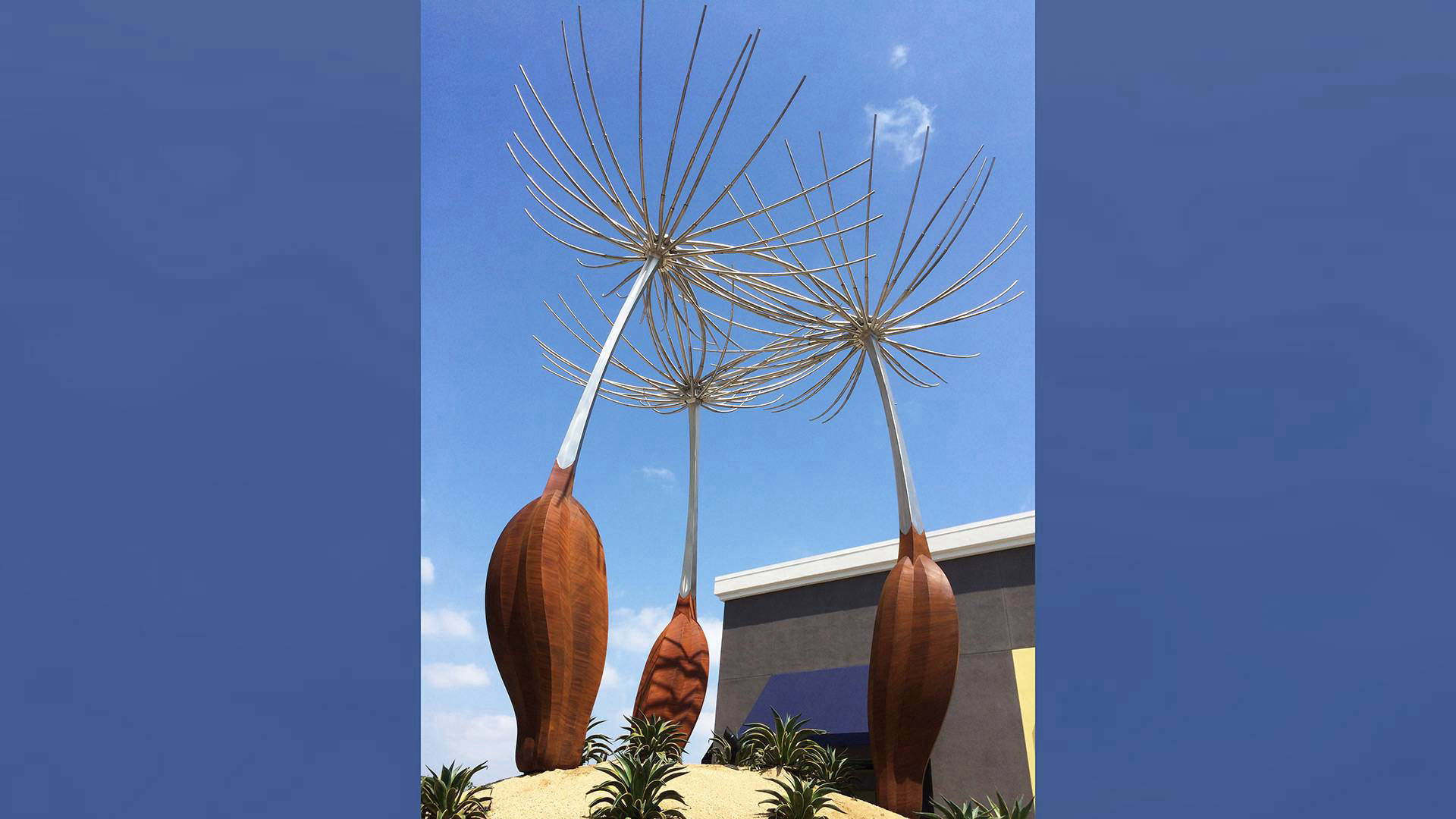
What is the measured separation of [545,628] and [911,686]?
3.94 metres

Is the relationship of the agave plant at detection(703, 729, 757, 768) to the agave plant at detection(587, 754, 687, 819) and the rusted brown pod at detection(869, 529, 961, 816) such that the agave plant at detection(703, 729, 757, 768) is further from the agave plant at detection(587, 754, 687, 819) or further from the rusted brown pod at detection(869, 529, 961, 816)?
the agave plant at detection(587, 754, 687, 819)

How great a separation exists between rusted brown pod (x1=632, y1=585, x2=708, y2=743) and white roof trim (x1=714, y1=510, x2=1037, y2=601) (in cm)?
400

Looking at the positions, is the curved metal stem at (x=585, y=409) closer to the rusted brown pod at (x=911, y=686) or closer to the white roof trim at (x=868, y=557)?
the rusted brown pod at (x=911, y=686)

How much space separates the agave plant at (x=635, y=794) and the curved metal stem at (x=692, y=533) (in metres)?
5.28

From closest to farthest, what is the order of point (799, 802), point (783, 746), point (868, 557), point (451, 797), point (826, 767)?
point (451, 797)
point (799, 802)
point (826, 767)
point (783, 746)
point (868, 557)

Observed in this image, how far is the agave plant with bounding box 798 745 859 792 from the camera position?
33.9ft
